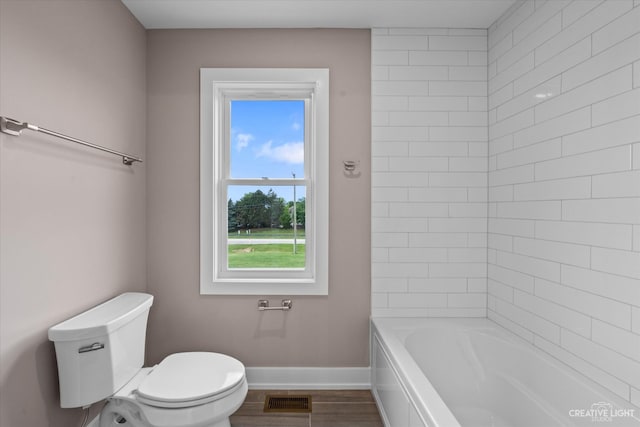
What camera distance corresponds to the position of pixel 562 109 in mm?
Result: 1709

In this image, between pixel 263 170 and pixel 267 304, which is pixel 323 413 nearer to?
pixel 267 304

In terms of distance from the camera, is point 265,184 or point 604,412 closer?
point 604,412

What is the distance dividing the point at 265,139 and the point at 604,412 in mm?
2213

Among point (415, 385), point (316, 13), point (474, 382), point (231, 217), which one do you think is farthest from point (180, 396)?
point (316, 13)

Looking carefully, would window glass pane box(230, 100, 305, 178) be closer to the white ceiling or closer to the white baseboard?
the white ceiling

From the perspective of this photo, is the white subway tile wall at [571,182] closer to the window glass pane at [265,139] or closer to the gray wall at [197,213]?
the gray wall at [197,213]

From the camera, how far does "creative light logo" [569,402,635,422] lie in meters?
1.32

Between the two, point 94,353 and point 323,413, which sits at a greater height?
point 94,353

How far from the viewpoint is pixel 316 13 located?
219cm

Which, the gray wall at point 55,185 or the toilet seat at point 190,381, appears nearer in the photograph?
the gray wall at point 55,185

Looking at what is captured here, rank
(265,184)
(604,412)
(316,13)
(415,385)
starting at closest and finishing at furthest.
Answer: (604,412) → (415,385) → (316,13) → (265,184)

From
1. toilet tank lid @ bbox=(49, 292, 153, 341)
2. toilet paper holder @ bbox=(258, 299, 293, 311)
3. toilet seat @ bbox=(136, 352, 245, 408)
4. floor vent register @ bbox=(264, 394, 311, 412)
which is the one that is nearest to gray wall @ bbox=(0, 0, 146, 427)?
toilet tank lid @ bbox=(49, 292, 153, 341)

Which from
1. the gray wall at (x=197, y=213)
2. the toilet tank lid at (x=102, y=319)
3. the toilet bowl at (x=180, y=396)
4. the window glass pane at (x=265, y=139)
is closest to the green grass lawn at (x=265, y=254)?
the gray wall at (x=197, y=213)

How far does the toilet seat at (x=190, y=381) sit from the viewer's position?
61.5 inches
